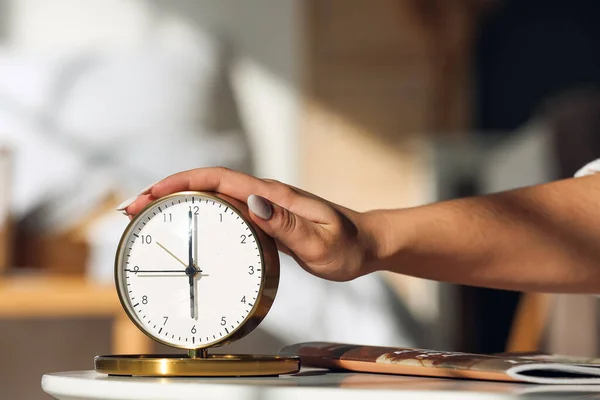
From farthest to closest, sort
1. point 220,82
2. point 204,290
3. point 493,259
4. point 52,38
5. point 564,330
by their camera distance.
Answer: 1. point 52,38
2. point 220,82
3. point 564,330
4. point 493,259
5. point 204,290

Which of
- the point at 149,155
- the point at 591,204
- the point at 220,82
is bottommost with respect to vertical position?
the point at 591,204

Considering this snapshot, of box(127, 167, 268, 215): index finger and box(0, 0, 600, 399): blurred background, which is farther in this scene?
box(0, 0, 600, 399): blurred background

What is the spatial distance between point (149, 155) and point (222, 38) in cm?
127

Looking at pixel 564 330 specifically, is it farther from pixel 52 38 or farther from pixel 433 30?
pixel 52 38

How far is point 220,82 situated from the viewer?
10.6 feet

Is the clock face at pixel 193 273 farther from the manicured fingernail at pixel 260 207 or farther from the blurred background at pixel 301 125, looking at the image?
the blurred background at pixel 301 125

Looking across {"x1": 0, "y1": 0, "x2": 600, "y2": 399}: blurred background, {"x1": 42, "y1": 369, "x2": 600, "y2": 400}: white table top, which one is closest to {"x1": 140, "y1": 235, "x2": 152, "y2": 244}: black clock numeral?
{"x1": 42, "y1": 369, "x2": 600, "y2": 400}: white table top

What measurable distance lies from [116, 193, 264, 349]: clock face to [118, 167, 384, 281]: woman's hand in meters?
0.02

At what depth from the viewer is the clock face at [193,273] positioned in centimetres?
81

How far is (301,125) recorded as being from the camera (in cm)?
407

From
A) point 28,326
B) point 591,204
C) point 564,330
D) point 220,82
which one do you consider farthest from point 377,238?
point 220,82

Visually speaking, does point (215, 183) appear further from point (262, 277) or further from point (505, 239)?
point (505, 239)

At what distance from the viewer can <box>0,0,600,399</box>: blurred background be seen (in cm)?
242

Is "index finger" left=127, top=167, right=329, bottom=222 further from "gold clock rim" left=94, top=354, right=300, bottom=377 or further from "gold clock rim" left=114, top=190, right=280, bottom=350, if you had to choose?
"gold clock rim" left=94, top=354, right=300, bottom=377
